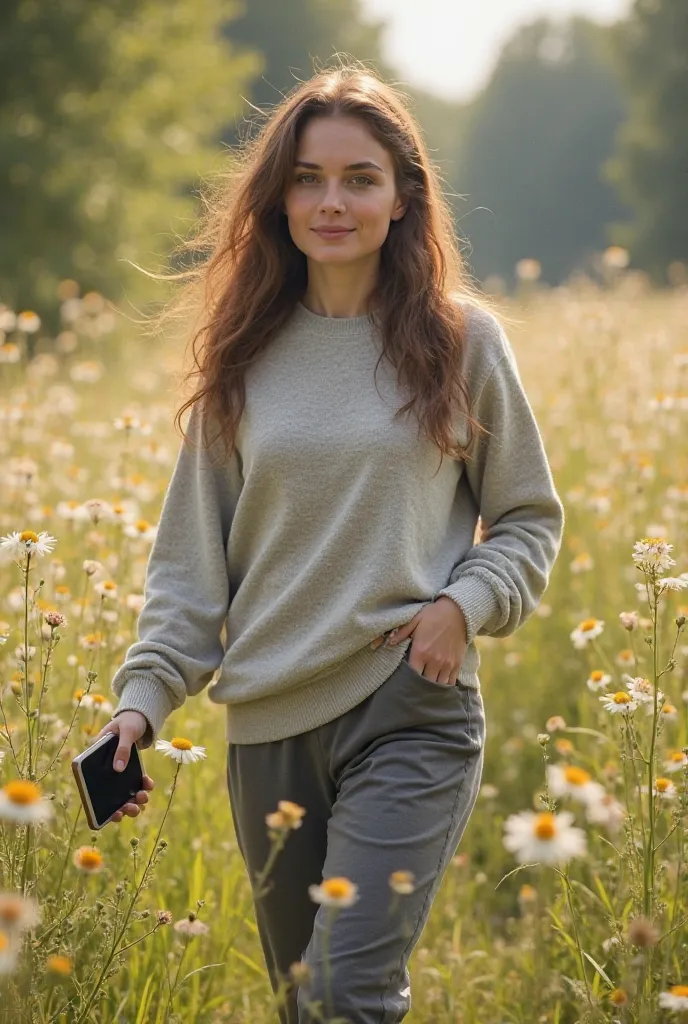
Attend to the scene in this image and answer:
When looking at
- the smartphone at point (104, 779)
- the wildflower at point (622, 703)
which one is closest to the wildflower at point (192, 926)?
the smartphone at point (104, 779)

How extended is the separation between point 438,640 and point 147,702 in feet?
1.74

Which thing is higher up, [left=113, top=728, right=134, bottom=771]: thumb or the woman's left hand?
the woman's left hand

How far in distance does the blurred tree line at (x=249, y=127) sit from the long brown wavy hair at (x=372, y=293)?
26cm

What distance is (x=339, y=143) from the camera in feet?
7.20

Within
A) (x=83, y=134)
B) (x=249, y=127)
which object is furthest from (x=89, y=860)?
(x=83, y=134)

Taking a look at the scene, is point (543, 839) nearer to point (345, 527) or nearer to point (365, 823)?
point (365, 823)

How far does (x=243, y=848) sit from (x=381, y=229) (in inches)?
45.8

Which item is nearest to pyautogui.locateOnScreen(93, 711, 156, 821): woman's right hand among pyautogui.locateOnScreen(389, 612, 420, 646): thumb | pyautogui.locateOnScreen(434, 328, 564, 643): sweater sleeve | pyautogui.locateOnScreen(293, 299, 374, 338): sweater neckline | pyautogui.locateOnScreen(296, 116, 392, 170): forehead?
pyautogui.locateOnScreen(389, 612, 420, 646): thumb

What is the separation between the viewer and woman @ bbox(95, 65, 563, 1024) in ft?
6.53

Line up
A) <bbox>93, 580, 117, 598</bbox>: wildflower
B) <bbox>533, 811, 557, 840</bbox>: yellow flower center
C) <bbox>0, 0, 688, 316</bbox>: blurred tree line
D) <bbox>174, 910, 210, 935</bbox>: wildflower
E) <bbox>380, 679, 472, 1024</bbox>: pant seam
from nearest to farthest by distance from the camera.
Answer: <bbox>533, 811, 557, 840</bbox>: yellow flower center → <bbox>380, 679, 472, 1024</bbox>: pant seam → <bbox>174, 910, 210, 935</bbox>: wildflower → <bbox>93, 580, 117, 598</bbox>: wildflower → <bbox>0, 0, 688, 316</bbox>: blurred tree line

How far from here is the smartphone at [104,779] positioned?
191 cm

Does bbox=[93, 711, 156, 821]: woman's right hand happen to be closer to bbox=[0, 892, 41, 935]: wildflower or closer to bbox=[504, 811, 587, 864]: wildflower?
bbox=[0, 892, 41, 935]: wildflower

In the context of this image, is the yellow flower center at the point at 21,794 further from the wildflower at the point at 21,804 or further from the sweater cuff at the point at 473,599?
the sweater cuff at the point at 473,599

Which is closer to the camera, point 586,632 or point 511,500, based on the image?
point 511,500
